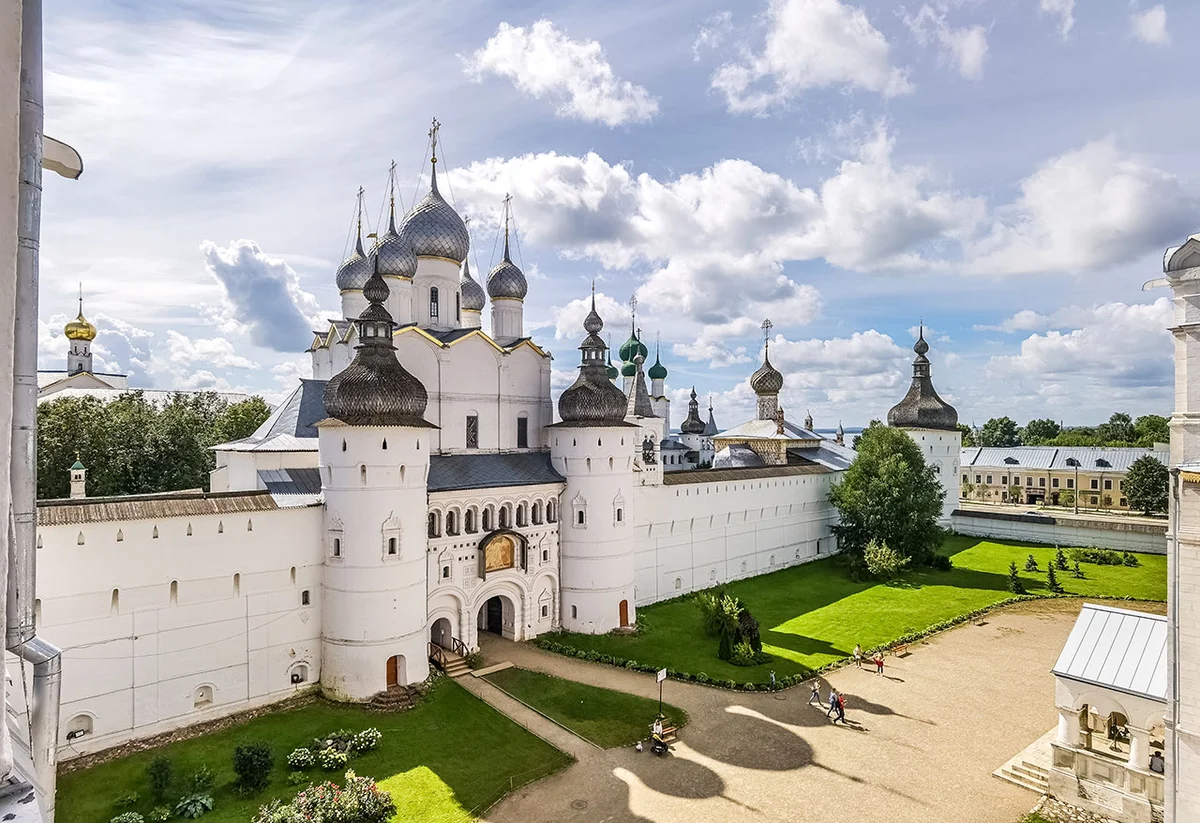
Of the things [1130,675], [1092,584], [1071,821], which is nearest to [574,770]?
[1071,821]

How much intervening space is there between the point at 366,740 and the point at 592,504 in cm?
1072

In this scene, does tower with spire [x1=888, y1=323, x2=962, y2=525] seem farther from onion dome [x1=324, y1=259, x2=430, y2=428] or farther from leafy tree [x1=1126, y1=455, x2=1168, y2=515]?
onion dome [x1=324, y1=259, x2=430, y2=428]

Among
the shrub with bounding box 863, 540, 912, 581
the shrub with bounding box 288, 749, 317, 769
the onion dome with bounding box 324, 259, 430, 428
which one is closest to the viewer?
the shrub with bounding box 288, 749, 317, 769

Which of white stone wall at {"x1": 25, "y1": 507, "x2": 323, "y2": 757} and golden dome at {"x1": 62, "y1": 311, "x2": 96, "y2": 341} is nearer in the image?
white stone wall at {"x1": 25, "y1": 507, "x2": 323, "y2": 757}

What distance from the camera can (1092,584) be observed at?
30.5 m

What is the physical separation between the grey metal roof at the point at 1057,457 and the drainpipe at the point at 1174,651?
41596 mm

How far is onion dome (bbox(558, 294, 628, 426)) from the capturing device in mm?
23641

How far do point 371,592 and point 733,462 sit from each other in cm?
→ 2515

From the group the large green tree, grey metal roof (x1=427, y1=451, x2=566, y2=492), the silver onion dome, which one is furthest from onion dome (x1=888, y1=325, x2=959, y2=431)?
the silver onion dome

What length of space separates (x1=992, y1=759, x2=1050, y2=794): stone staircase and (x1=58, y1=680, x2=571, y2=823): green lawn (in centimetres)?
941

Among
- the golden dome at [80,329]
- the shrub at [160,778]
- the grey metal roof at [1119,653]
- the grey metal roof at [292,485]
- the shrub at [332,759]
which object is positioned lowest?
the shrub at [332,759]

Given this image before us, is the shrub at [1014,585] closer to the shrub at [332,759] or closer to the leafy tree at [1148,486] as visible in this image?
the leafy tree at [1148,486]

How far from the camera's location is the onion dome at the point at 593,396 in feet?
77.6

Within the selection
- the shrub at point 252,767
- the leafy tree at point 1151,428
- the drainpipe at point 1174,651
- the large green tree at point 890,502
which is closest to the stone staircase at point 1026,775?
the drainpipe at point 1174,651
